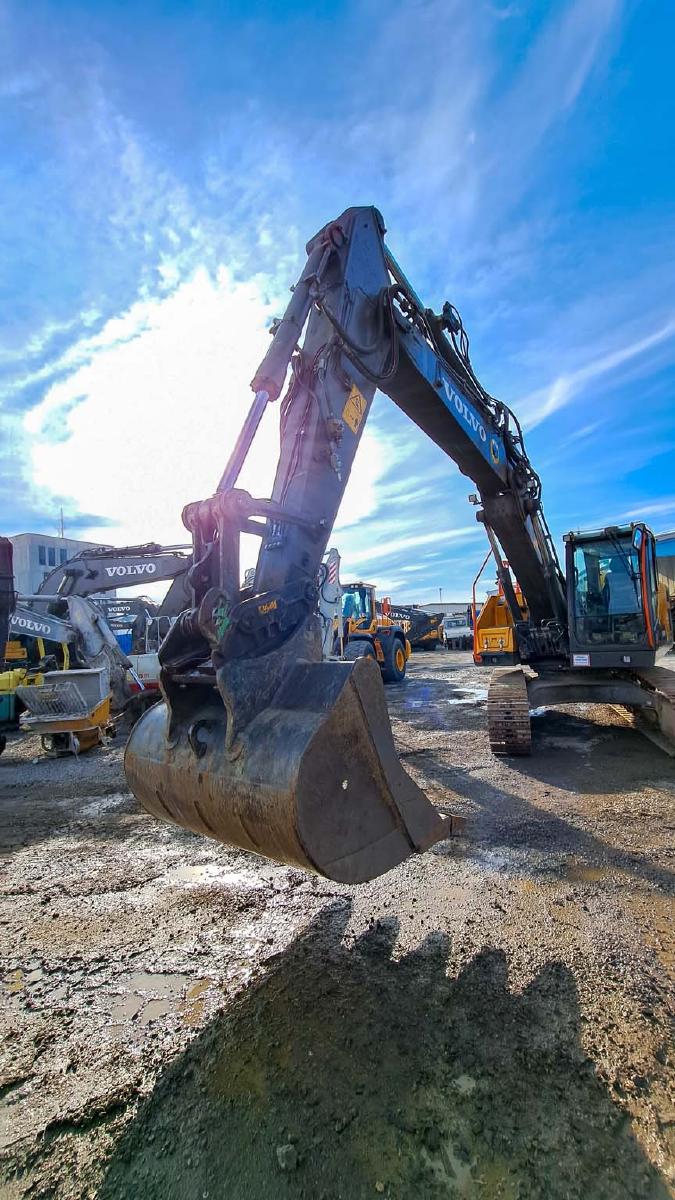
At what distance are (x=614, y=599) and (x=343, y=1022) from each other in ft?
20.8

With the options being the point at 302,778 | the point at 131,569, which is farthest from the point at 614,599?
the point at 131,569

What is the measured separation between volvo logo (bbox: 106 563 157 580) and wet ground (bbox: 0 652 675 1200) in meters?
6.75

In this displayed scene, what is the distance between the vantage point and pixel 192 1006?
229 centimetres

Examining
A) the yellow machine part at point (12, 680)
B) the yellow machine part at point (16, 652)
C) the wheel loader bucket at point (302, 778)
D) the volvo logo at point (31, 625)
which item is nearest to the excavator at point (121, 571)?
the volvo logo at point (31, 625)

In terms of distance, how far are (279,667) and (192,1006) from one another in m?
1.40

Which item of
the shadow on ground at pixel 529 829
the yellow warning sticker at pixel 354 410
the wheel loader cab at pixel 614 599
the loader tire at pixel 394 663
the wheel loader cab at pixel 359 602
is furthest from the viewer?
the wheel loader cab at pixel 359 602

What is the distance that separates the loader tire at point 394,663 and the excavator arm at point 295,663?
11967 millimetres

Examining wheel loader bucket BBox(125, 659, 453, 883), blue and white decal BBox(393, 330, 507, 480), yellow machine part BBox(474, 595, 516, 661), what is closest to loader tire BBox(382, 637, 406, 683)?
yellow machine part BBox(474, 595, 516, 661)

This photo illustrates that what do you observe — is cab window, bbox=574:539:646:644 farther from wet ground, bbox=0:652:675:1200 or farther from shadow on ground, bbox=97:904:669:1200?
shadow on ground, bbox=97:904:669:1200

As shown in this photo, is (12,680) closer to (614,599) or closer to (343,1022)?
(343,1022)

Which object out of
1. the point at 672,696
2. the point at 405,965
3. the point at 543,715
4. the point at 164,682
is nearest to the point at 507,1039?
the point at 405,965

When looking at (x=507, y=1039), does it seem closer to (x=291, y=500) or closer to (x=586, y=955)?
(x=586, y=955)

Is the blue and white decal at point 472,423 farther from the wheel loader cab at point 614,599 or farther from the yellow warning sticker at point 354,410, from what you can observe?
the wheel loader cab at point 614,599

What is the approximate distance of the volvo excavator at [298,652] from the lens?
2156 mm
